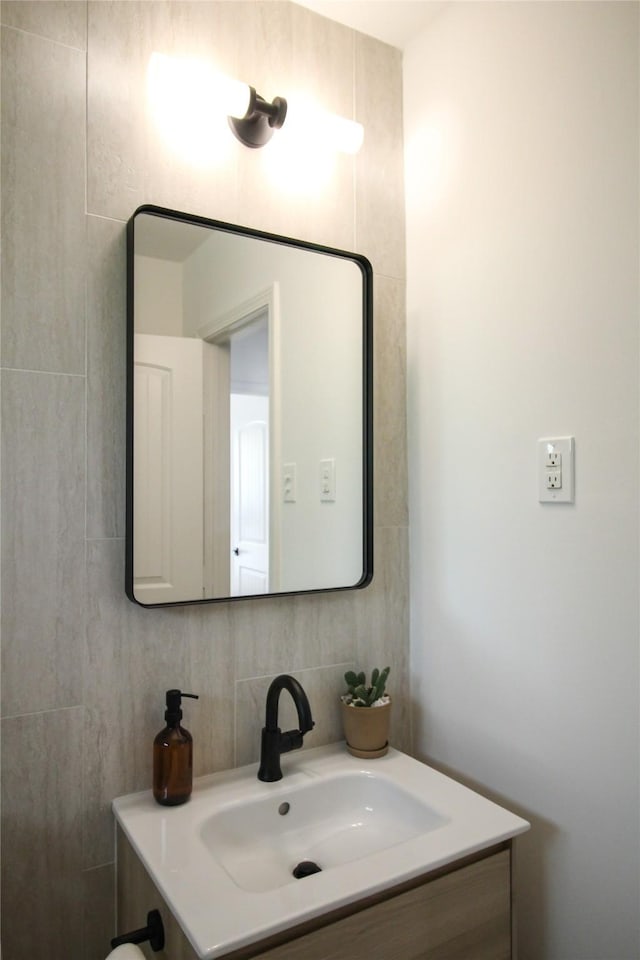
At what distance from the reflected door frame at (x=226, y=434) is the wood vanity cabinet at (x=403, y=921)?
0.54 meters

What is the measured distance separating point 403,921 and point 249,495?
780mm

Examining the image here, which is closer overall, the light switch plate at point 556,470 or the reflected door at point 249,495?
the light switch plate at point 556,470

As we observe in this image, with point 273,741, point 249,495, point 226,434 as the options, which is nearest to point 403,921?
point 273,741

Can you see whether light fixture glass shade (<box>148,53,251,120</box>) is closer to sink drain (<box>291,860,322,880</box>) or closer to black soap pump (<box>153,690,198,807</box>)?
black soap pump (<box>153,690,198,807</box>)

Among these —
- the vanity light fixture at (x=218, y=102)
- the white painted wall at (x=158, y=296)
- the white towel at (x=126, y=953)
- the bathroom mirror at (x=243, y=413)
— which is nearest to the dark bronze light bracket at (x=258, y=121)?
the vanity light fixture at (x=218, y=102)

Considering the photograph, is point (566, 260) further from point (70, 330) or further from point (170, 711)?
point (170, 711)

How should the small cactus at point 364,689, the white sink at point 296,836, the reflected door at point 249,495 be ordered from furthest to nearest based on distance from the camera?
1. the small cactus at point 364,689
2. the reflected door at point 249,495
3. the white sink at point 296,836

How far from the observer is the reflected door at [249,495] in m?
1.31

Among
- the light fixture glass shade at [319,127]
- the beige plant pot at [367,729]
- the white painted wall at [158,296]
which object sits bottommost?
the beige plant pot at [367,729]

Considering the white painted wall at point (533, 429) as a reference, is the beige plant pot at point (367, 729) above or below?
below

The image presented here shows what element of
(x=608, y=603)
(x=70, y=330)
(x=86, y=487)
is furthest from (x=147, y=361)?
(x=608, y=603)

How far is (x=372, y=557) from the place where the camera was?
1492 millimetres

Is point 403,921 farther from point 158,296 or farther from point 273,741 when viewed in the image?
point 158,296

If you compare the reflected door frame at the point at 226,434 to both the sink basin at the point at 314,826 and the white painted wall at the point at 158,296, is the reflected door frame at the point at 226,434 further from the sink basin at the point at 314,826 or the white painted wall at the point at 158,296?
the sink basin at the point at 314,826
